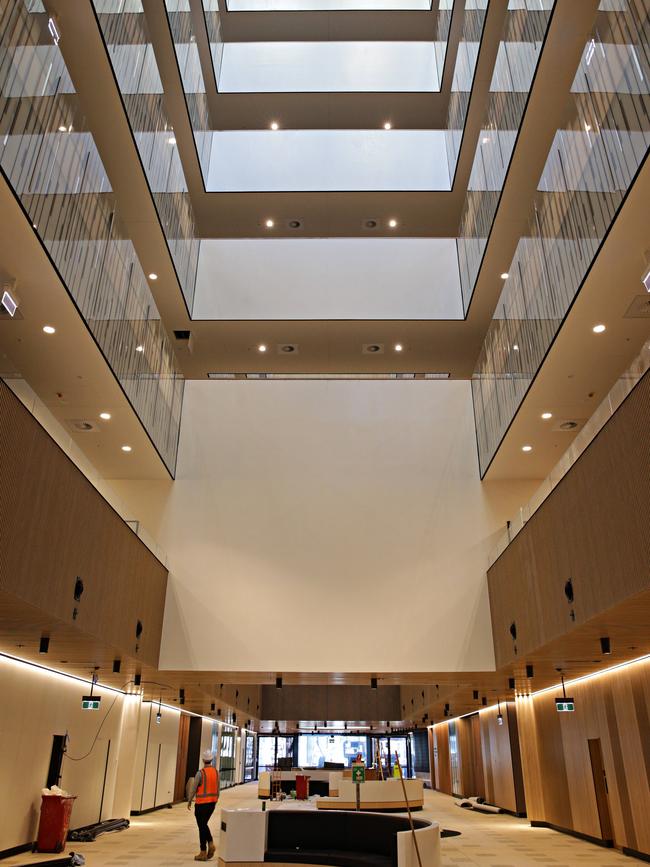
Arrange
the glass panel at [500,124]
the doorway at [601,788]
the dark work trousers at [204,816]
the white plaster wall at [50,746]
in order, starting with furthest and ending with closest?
1. the doorway at [601,788]
2. the glass panel at [500,124]
3. the white plaster wall at [50,746]
4. the dark work trousers at [204,816]

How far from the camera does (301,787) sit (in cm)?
2202

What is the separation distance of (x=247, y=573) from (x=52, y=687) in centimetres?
487

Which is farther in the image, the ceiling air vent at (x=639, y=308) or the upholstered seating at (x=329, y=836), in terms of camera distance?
the ceiling air vent at (x=639, y=308)

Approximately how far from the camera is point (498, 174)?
15.5 metres

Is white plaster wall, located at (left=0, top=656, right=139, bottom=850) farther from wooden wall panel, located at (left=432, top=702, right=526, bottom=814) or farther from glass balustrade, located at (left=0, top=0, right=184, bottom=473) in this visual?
wooden wall panel, located at (left=432, top=702, right=526, bottom=814)

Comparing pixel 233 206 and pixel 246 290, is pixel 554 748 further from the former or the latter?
pixel 233 206

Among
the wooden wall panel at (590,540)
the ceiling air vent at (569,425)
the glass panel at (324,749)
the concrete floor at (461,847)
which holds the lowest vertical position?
the concrete floor at (461,847)

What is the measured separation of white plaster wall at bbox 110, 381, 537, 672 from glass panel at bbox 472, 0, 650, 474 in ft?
8.33

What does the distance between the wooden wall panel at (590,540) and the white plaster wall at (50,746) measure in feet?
31.9

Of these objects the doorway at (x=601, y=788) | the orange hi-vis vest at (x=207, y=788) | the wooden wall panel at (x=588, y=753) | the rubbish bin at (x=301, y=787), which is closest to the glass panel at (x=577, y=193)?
the wooden wall panel at (x=588, y=753)

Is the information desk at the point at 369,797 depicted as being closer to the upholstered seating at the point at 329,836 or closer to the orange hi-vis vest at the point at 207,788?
the orange hi-vis vest at the point at 207,788

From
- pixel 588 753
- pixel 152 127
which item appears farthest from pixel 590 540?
pixel 152 127

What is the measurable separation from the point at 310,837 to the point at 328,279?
13.7 meters

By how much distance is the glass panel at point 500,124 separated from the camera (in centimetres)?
1324
